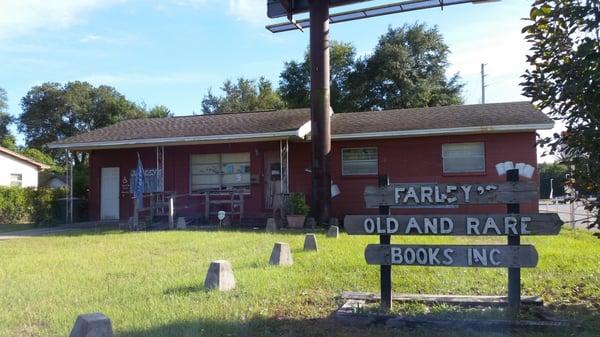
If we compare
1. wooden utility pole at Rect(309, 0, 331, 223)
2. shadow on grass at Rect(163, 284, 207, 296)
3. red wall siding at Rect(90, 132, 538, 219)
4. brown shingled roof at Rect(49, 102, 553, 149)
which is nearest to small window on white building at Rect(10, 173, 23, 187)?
brown shingled roof at Rect(49, 102, 553, 149)

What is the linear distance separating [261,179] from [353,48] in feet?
84.3

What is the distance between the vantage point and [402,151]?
18062mm

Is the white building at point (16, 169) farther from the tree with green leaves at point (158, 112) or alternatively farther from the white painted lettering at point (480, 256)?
the white painted lettering at point (480, 256)

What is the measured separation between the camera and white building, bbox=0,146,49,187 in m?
32.4

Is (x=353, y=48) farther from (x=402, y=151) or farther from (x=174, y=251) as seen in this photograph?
(x=174, y=251)

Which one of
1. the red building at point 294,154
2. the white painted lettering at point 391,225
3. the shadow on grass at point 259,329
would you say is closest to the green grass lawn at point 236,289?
the shadow on grass at point 259,329

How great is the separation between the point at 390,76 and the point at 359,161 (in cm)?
2097

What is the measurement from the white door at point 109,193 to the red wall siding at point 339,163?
0.26m

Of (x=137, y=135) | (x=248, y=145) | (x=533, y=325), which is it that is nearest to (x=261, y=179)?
(x=248, y=145)

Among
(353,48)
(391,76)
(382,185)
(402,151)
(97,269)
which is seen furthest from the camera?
(353,48)

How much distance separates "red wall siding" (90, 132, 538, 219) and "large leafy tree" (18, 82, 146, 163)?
3063cm

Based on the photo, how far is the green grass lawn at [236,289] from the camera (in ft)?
17.5

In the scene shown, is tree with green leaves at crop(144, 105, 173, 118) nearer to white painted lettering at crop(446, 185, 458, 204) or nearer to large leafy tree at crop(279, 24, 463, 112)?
large leafy tree at crop(279, 24, 463, 112)

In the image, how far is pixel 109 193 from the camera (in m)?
20.9
